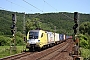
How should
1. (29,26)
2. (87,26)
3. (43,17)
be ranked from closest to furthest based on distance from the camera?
(29,26) → (87,26) → (43,17)

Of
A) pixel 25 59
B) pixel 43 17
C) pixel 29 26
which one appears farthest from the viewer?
pixel 43 17

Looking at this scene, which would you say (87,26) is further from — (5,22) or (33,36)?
(33,36)

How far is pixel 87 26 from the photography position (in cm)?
10044

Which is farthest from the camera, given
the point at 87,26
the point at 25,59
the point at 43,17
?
the point at 43,17

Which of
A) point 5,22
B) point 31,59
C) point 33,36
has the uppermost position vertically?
point 5,22

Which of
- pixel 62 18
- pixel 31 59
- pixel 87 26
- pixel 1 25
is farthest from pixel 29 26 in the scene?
pixel 62 18

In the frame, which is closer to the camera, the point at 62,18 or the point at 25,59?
the point at 25,59

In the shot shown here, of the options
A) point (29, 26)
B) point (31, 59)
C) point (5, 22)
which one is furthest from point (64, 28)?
point (31, 59)

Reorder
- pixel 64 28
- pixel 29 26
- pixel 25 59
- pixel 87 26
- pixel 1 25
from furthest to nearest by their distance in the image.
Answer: pixel 64 28
pixel 1 25
pixel 87 26
pixel 29 26
pixel 25 59

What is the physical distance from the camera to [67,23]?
166750 millimetres

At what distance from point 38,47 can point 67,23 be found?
132501 mm

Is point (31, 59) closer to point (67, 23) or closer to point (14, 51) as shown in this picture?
point (14, 51)

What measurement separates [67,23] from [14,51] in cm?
13484

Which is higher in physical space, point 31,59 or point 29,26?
point 29,26
